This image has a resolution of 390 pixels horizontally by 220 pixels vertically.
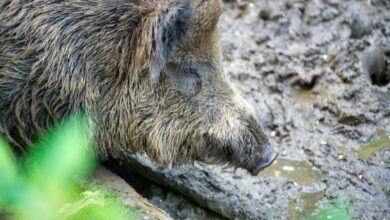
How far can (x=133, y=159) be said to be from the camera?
429 centimetres

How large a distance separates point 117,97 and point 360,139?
2.06m

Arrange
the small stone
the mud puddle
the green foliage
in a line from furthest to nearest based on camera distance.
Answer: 1. the small stone
2. the mud puddle
3. the green foliage

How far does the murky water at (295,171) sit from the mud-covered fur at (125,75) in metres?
0.80

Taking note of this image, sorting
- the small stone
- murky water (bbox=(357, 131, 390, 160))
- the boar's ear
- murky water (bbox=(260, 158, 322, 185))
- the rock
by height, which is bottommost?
murky water (bbox=(260, 158, 322, 185))

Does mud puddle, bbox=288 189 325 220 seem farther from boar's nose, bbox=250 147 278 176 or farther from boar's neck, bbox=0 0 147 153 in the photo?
boar's neck, bbox=0 0 147 153

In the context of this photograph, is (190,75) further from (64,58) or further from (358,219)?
(358,219)

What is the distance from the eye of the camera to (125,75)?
3.69m

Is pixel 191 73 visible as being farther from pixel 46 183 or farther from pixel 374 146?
pixel 46 183

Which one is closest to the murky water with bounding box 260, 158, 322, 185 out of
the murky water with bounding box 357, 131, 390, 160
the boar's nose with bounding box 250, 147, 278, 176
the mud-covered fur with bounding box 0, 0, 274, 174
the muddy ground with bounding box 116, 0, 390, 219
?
the muddy ground with bounding box 116, 0, 390, 219

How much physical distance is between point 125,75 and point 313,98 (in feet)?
6.94

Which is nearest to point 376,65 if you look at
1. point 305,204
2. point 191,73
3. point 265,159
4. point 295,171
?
point 295,171

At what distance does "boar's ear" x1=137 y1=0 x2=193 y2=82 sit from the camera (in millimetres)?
3467

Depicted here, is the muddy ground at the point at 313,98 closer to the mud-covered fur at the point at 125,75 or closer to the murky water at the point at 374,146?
the murky water at the point at 374,146

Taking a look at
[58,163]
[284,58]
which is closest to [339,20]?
[284,58]
